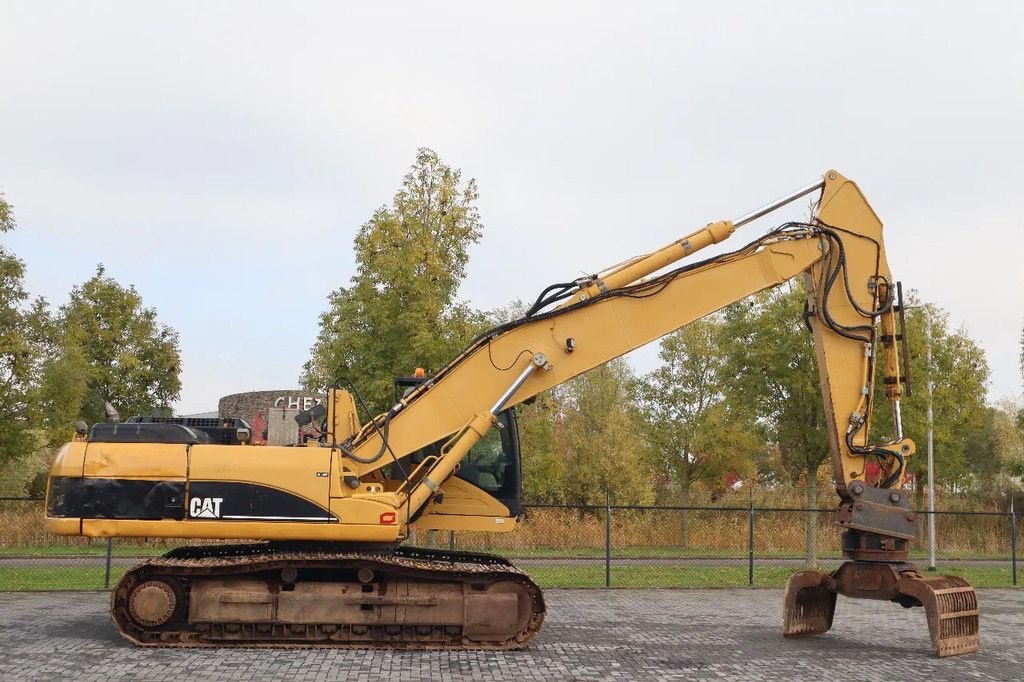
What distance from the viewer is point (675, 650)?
11391 mm

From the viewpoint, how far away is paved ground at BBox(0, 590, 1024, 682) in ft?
32.0

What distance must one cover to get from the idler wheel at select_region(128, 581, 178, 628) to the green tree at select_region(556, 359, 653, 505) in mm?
22239

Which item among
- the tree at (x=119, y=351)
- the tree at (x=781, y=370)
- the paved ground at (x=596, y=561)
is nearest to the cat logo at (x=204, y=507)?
the paved ground at (x=596, y=561)

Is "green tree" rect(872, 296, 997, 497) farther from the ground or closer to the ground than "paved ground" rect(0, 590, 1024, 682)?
farther from the ground

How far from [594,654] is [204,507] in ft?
14.8

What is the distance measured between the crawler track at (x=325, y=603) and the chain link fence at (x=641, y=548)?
6517mm

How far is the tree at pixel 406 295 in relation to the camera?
18.4m

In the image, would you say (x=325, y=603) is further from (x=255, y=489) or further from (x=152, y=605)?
(x=152, y=605)

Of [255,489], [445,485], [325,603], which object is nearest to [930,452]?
[445,485]

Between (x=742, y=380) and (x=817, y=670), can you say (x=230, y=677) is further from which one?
(x=742, y=380)

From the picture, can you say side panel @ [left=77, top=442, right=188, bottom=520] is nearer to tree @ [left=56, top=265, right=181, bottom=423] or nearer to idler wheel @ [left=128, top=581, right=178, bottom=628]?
idler wheel @ [left=128, top=581, right=178, bottom=628]

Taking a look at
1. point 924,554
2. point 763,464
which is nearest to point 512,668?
point 924,554

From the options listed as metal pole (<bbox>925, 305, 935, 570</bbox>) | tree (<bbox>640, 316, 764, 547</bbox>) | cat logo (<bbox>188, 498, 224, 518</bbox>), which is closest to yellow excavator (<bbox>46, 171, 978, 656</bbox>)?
cat logo (<bbox>188, 498, 224, 518</bbox>)

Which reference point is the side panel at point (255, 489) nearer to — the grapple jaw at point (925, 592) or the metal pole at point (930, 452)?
the grapple jaw at point (925, 592)
